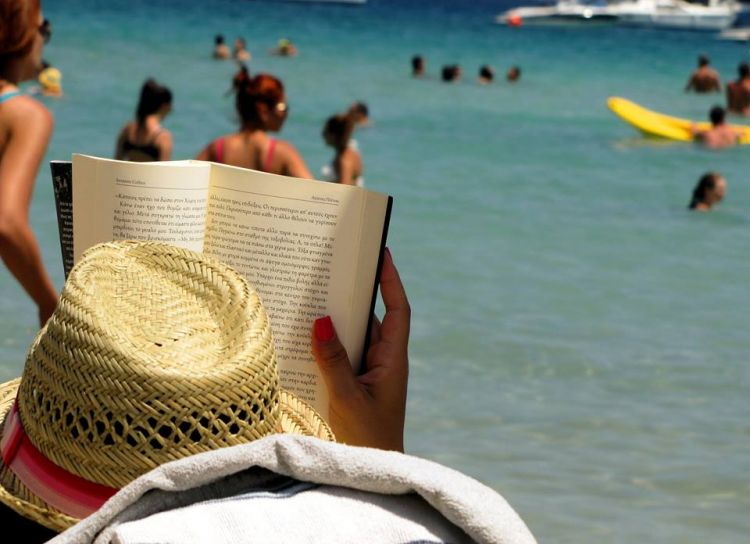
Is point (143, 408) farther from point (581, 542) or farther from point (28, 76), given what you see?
point (581, 542)

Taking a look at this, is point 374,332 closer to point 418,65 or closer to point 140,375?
point 140,375

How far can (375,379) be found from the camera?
149 centimetres

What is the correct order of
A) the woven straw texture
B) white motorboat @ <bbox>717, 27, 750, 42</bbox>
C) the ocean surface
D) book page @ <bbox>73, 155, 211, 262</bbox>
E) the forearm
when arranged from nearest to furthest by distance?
the woven straw texture → book page @ <bbox>73, 155, 211, 262</bbox> → the forearm → the ocean surface → white motorboat @ <bbox>717, 27, 750, 42</bbox>

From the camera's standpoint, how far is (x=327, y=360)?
146 centimetres

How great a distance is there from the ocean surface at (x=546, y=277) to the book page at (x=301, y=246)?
3.18 meters

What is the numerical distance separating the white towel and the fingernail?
46 cm

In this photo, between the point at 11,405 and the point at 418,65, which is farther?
the point at 418,65

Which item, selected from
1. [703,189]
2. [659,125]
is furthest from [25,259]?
[659,125]

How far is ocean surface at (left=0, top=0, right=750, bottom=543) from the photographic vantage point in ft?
16.8

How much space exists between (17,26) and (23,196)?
0.36 m

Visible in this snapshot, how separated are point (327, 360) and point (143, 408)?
1.27 ft

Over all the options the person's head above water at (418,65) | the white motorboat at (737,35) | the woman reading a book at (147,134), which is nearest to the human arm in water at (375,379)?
the woman reading a book at (147,134)

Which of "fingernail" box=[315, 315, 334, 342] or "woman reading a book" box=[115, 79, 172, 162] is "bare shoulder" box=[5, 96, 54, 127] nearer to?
"fingernail" box=[315, 315, 334, 342]

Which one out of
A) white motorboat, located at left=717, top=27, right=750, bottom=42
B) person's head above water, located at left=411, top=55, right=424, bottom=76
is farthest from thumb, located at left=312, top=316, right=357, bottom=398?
white motorboat, located at left=717, top=27, right=750, bottom=42
